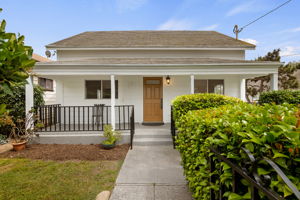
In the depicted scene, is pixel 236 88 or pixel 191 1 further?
pixel 191 1

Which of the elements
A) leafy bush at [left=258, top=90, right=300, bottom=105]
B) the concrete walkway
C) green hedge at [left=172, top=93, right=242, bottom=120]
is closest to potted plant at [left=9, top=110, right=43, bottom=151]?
the concrete walkway

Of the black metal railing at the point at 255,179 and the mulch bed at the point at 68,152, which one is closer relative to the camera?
the black metal railing at the point at 255,179

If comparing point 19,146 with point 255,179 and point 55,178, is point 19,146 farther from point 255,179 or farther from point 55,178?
point 255,179

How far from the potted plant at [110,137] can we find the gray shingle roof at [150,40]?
17.0 feet

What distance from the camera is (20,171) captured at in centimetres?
359

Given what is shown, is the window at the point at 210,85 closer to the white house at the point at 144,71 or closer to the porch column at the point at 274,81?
the white house at the point at 144,71

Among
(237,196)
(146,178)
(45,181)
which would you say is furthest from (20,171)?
(237,196)

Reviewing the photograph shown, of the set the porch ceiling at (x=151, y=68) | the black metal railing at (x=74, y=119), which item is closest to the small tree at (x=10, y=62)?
the black metal railing at (x=74, y=119)

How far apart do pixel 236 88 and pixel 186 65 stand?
3.76 meters

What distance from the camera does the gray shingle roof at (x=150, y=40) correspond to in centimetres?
836

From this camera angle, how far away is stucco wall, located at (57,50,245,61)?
8484 millimetres

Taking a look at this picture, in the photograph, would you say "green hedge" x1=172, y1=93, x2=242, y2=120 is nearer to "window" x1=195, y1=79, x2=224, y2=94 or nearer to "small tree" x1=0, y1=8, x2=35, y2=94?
"small tree" x1=0, y1=8, x2=35, y2=94

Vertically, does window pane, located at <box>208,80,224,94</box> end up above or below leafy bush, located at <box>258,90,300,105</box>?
above

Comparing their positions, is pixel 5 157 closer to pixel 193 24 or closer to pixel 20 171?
pixel 20 171
